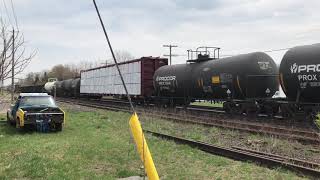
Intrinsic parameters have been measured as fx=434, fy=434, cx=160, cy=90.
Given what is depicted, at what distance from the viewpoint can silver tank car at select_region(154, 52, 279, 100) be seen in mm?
20578

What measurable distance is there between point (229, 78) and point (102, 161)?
42.8 ft

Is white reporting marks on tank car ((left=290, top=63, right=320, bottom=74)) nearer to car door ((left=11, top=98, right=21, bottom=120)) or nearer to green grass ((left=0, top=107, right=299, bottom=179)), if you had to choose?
green grass ((left=0, top=107, right=299, bottom=179))

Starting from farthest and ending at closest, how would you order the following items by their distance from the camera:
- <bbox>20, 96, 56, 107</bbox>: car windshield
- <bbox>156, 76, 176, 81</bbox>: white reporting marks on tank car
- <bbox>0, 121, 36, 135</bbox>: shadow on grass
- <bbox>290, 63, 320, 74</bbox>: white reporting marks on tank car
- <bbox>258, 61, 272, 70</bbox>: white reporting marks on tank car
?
<bbox>156, 76, 176, 81</bbox>: white reporting marks on tank car < <bbox>258, 61, 272, 70</bbox>: white reporting marks on tank car < <bbox>290, 63, 320, 74</bbox>: white reporting marks on tank car < <bbox>20, 96, 56, 107</bbox>: car windshield < <bbox>0, 121, 36, 135</bbox>: shadow on grass

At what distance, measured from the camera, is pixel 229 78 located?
21672 millimetres

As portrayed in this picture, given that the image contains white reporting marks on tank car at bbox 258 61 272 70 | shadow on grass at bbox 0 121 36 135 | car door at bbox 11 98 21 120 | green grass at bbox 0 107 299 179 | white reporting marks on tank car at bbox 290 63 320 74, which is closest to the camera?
green grass at bbox 0 107 299 179

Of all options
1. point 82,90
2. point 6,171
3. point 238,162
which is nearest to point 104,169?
point 6,171

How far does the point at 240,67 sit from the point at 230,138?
23.6 ft

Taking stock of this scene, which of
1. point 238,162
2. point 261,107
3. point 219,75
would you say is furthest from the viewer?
point 219,75

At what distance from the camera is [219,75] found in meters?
22.5

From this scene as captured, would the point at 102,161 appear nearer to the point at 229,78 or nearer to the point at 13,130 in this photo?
the point at 13,130

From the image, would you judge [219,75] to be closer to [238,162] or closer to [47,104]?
[47,104]

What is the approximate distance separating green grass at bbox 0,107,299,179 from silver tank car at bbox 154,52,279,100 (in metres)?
8.43

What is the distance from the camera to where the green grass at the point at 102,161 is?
8.41m

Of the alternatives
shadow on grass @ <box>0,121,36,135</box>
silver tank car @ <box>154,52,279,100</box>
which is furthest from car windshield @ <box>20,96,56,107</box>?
silver tank car @ <box>154,52,279,100</box>
